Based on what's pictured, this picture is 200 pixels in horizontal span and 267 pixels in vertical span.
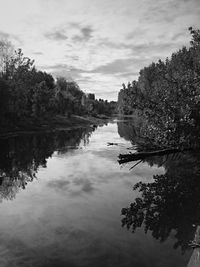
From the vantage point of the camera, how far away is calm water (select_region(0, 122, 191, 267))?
29.0ft

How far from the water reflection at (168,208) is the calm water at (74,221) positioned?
360mm

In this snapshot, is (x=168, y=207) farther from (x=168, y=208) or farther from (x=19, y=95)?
(x=19, y=95)

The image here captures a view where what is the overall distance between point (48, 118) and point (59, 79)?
6177cm

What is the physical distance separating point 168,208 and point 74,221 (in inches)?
167

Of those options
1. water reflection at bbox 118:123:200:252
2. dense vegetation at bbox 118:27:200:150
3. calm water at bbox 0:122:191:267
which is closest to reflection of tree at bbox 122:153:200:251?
water reflection at bbox 118:123:200:252

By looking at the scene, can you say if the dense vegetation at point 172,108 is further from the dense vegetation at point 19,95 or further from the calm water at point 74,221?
the dense vegetation at point 19,95

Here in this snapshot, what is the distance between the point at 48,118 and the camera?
3278 inches

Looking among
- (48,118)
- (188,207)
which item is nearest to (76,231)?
(188,207)

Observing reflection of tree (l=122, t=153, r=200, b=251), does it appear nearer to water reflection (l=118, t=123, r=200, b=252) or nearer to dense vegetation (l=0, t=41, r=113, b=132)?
water reflection (l=118, t=123, r=200, b=252)

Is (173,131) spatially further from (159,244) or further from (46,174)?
(159,244)

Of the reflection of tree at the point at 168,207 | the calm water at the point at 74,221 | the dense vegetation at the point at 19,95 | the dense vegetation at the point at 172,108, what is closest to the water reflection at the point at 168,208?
the reflection of tree at the point at 168,207

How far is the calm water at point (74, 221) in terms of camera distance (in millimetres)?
8848

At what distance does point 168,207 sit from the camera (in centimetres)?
1312

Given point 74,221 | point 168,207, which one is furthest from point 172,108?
point 74,221
